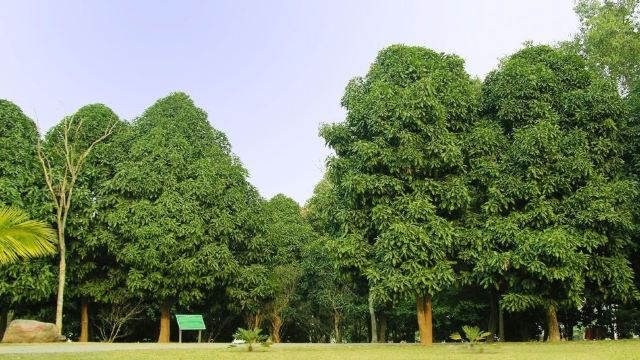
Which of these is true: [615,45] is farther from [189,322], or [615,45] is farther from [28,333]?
[28,333]

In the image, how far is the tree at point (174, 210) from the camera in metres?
25.2

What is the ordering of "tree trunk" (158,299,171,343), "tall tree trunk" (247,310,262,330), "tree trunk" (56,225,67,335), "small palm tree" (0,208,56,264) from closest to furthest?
"small palm tree" (0,208,56,264), "tree trunk" (56,225,67,335), "tree trunk" (158,299,171,343), "tall tree trunk" (247,310,262,330)

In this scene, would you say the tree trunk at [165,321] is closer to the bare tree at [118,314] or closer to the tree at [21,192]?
the bare tree at [118,314]

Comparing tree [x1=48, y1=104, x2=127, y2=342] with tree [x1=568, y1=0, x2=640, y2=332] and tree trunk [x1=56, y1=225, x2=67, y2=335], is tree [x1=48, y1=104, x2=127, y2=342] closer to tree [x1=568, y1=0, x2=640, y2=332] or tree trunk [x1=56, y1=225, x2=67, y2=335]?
tree trunk [x1=56, y1=225, x2=67, y2=335]

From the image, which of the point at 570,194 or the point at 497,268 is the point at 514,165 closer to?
the point at 570,194

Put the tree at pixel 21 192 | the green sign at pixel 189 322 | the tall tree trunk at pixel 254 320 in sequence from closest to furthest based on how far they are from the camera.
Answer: the green sign at pixel 189 322
the tree at pixel 21 192
the tall tree trunk at pixel 254 320

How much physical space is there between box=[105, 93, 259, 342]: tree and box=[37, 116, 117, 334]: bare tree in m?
1.56

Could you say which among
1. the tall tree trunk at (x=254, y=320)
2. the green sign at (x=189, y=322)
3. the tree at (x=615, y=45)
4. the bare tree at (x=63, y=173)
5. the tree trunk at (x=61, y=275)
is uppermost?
the tree at (x=615, y=45)

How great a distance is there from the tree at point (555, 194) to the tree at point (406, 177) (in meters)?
1.41

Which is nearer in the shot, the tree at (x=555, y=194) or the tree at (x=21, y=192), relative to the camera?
the tree at (x=555, y=194)

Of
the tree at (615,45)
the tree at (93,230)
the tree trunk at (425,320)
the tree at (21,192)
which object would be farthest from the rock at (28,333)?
the tree at (615,45)

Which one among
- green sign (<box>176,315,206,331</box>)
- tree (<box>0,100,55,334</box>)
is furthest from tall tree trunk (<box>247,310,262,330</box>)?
tree (<box>0,100,55,334</box>)

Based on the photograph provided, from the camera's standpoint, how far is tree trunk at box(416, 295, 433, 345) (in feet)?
66.1

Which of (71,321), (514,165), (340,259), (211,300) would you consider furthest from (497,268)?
(71,321)
